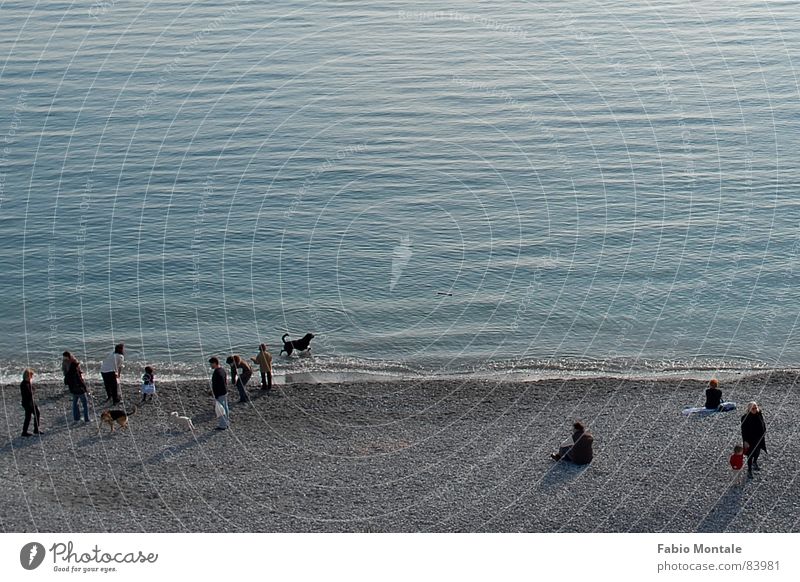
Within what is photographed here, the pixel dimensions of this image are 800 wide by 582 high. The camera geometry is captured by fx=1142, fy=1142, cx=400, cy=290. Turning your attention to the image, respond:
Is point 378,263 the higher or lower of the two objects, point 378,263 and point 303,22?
the lower

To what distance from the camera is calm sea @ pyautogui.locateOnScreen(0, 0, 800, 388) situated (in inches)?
1779

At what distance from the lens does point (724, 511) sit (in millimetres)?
24469

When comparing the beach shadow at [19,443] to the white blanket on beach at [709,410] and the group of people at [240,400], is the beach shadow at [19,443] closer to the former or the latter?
the group of people at [240,400]

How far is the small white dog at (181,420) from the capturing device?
31.0 meters

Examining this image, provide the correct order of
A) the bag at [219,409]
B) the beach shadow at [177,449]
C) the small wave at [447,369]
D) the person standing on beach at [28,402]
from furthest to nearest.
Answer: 1. the small wave at [447,369]
2. the bag at [219,409]
3. the person standing on beach at [28,402]
4. the beach shadow at [177,449]

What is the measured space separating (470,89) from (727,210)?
2466 cm

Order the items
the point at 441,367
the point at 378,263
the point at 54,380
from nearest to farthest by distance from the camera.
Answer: the point at 54,380
the point at 441,367
the point at 378,263

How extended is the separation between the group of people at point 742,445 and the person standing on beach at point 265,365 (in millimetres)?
10035

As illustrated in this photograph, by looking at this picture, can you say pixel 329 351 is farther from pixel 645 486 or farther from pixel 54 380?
A: pixel 645 486

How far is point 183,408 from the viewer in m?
33.7

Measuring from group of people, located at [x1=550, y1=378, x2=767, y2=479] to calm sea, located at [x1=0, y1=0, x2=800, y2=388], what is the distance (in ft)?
44.1

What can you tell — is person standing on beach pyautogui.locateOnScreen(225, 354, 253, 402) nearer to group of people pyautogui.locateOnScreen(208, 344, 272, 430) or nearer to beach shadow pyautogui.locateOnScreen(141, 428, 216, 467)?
Answer: group of people pyautogui.locateOnScreen(208, 344, 272, 430)

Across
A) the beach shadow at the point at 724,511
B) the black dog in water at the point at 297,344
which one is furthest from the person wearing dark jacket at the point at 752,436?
the black dog in water at the point at 297,344

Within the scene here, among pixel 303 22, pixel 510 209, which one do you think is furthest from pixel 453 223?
pixel 303 22
